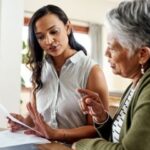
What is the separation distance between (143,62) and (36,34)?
2.18 feet

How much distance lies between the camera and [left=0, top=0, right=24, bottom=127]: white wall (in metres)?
3.08

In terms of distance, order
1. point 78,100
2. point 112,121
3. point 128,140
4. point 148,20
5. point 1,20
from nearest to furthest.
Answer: point 128,140
point 148,20
point 112,121
point 78,100
point 1,20

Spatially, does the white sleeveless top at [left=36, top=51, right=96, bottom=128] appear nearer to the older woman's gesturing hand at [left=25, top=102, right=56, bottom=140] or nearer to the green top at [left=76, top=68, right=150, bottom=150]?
the older woman's gesturing hand at [left=25, top=102, right=56, bottom=140]

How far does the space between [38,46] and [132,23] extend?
73 cm

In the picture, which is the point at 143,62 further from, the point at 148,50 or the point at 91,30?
the point at 91,30

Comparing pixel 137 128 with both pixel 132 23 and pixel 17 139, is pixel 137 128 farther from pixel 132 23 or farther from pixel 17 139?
pixel 17 139

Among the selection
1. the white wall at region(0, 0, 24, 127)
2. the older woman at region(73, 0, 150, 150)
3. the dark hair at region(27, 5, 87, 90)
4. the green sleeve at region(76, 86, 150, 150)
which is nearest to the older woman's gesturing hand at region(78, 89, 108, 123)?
the older woman at region(73, 0, 150, 150)

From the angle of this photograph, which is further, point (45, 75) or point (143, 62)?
point (45, 75)

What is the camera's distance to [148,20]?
2.85ft

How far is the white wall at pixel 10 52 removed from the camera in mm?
3078

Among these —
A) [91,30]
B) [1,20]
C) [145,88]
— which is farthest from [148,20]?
[91,30]

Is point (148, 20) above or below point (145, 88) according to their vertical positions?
above

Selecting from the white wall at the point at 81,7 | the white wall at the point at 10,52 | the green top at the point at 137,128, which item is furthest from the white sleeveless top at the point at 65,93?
the white wall at the point at 81,7

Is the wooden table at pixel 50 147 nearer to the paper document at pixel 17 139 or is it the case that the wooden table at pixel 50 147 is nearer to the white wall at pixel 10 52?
the paper document at pixel 17 139
